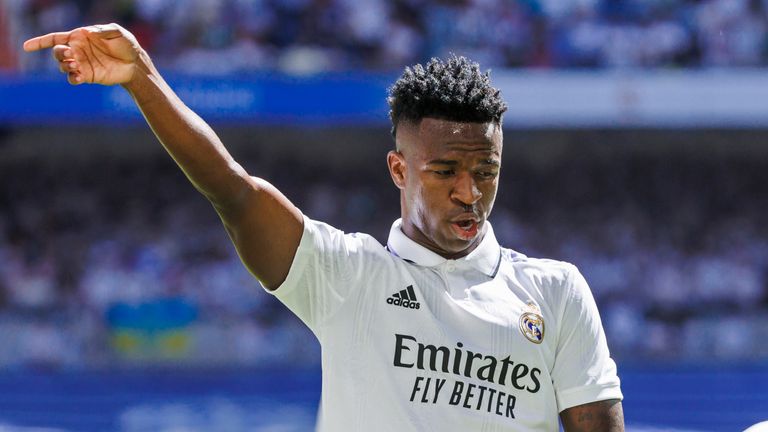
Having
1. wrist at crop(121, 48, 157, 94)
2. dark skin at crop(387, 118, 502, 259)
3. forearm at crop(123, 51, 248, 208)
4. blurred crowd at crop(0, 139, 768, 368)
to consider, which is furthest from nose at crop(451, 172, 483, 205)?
blurred crowd at crop(0, 139, 768, 368)

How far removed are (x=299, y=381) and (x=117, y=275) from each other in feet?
9.16

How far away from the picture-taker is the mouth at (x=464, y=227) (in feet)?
7.53

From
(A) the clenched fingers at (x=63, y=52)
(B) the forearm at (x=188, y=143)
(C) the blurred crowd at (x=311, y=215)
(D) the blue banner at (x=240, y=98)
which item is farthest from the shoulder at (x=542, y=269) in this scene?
(D) the blue banner at (x=240, y=98)

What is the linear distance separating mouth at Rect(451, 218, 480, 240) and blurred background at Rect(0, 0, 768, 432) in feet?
27.9

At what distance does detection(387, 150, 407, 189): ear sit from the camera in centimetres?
237

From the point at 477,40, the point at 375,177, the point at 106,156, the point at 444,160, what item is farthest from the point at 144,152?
the point at 444,160

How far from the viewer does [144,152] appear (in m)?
15.8

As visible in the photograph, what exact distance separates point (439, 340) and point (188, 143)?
0.58 metres

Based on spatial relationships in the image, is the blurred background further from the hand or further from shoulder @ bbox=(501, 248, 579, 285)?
the hand

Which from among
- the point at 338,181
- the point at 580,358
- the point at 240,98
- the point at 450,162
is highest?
the point at 240,98

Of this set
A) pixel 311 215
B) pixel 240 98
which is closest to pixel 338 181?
pixel 311 215

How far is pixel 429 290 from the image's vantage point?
7.55ft

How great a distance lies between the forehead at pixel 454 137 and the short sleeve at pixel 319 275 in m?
0.24

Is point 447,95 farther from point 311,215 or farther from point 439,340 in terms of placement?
point 311,215
